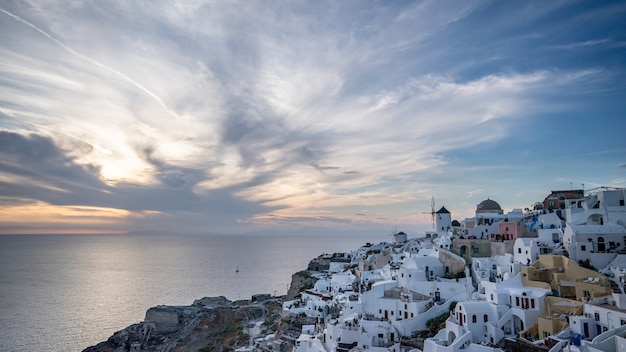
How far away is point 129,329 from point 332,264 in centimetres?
2982

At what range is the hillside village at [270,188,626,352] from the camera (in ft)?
72.5

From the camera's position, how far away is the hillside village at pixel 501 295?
22.1m

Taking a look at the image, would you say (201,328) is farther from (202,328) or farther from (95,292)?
(95,292)

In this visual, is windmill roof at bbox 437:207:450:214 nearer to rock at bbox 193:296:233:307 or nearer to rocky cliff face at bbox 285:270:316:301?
rocky cliff face at bbox 285:270:316:301

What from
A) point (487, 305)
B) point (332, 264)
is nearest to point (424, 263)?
point (487, 305)

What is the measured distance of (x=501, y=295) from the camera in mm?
26125

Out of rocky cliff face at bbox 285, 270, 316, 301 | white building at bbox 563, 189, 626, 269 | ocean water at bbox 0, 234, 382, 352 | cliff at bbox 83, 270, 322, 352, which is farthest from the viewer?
ocean water at bbox 0, 234, 382, 352

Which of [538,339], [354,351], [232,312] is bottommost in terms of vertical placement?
[232,312]

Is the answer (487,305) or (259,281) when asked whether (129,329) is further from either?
(259,281)

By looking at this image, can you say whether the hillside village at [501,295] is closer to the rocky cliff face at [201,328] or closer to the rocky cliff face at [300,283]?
the rocky cliff face at [201,328]

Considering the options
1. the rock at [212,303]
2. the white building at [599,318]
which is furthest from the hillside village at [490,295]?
the rock at [212,303]

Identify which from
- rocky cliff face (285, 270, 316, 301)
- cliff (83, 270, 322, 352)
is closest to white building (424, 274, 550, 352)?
cliff (83, 270, 322, 352)

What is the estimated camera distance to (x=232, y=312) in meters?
58.3

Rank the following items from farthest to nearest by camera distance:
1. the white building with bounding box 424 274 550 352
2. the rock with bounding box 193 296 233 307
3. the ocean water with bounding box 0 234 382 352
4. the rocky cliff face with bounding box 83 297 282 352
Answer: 1. the rock with bounding box 193 296 233 307
2. the ocean water with bounding box 0 234 382 352
3. the rocky cliff face with bounding box 83 297 282 352
4. the white building with bounding box 424 274 550 352
